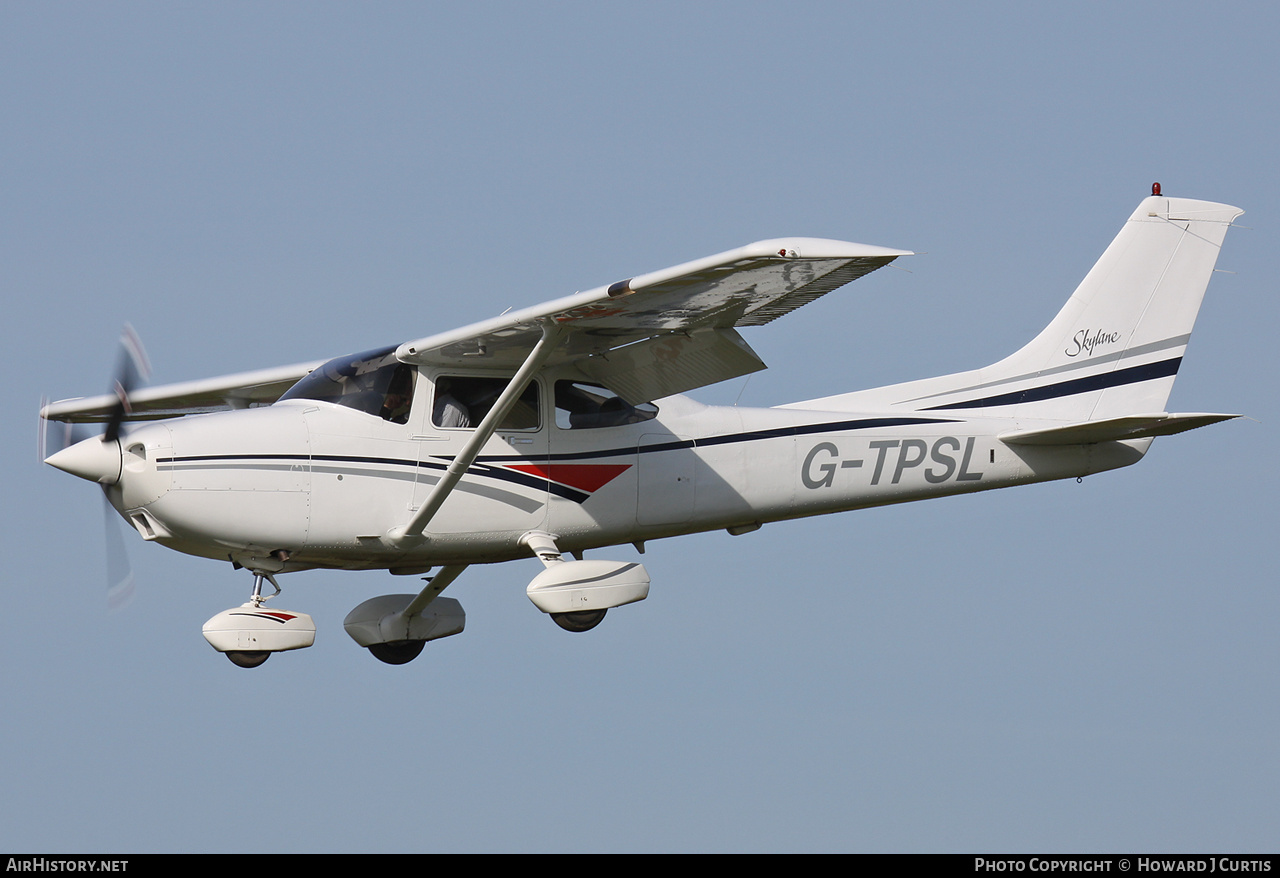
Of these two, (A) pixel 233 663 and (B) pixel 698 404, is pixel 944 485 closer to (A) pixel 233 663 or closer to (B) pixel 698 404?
(B) pixel 698 404

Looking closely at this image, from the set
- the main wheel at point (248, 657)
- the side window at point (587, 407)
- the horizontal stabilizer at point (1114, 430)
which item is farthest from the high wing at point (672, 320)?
the horizontal stabilizer at point (1114, 430)

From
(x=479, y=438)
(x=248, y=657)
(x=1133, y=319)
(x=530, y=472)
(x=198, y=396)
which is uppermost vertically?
(x=1133, y=319)

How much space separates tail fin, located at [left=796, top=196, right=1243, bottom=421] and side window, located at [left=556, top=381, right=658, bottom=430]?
13.1 ft

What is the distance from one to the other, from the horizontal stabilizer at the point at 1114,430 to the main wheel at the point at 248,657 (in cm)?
656

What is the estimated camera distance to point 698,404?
13242 millimetres

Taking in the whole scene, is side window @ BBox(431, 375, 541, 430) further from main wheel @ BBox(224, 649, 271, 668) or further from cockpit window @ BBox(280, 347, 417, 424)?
main wheel @ BBox(224, 649, 271, 668)

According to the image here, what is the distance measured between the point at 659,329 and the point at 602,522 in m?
1.81

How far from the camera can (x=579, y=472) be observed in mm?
12570

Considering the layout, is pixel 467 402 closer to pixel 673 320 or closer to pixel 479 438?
pixel 479 438

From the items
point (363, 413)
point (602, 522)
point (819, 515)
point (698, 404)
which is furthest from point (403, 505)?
point (819, 515)

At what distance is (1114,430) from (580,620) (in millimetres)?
4959

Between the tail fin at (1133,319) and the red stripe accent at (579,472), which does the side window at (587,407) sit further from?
the tail fin at (1133,319)

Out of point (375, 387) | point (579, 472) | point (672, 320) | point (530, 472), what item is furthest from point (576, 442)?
point (375, 387)

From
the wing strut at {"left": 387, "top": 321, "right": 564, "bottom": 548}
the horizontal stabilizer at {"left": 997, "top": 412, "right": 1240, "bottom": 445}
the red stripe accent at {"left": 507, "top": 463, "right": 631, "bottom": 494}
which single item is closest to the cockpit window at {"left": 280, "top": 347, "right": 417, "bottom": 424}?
the wing strut at {"left": 387, "top": 321, "right": 564, "bottom": 548}
